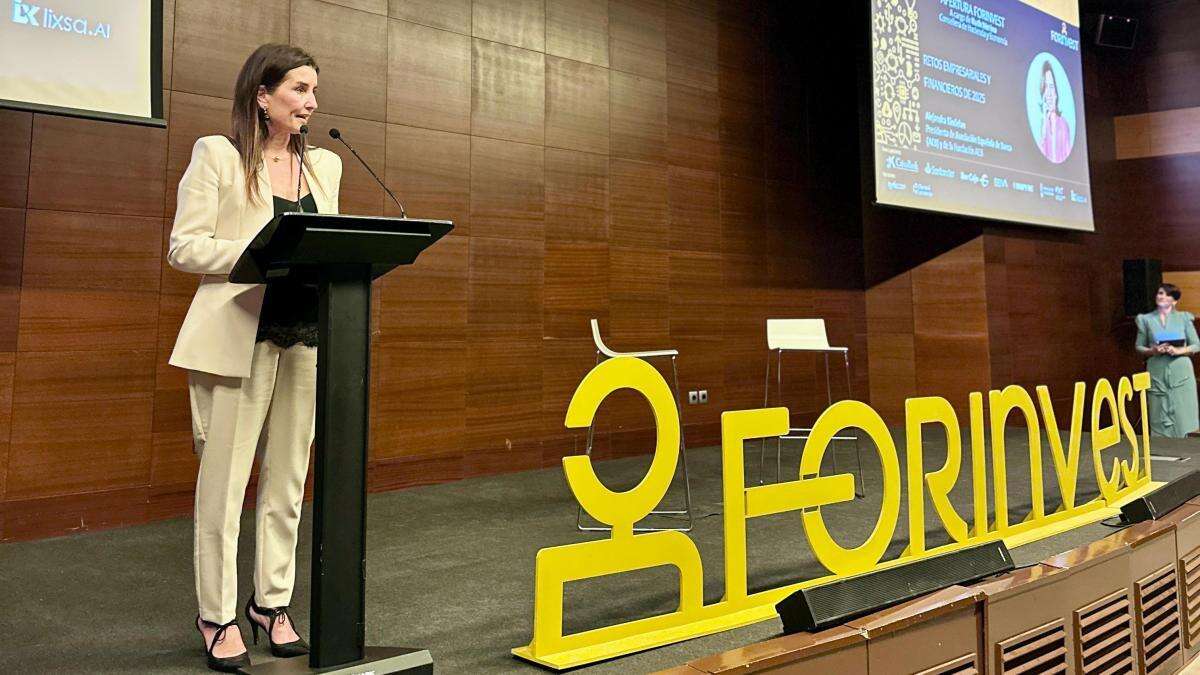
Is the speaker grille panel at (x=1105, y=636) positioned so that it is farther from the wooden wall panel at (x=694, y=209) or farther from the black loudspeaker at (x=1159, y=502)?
the wooden wall panel at (x=694, y=209)

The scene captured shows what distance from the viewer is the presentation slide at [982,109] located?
4805 mm

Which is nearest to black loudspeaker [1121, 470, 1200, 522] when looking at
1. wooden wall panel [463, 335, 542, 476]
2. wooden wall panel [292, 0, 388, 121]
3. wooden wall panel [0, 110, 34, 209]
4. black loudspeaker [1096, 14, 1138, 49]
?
wooden wall panel [463, 335, 542, 476]

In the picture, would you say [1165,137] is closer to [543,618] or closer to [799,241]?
[799,241]

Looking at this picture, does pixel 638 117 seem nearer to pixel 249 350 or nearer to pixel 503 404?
pixel 503 404

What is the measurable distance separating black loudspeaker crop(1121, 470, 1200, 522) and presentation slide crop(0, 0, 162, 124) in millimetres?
3643

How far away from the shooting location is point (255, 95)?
5.40ft

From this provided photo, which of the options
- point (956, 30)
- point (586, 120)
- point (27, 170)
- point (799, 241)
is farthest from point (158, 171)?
point (956, 30)

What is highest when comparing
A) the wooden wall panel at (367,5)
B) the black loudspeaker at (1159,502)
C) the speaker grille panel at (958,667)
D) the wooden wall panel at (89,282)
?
the wooden wall panel at (367,5)

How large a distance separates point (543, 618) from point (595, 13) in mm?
4057

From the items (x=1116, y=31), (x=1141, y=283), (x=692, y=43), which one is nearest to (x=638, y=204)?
(x=692, y=43)

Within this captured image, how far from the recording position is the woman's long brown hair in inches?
63.9

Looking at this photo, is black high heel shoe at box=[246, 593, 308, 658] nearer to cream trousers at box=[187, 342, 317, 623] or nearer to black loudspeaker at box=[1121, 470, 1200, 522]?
cream trousers at box=[187, 342, 317, 623]

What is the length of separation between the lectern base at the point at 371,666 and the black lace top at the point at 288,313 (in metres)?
0.65

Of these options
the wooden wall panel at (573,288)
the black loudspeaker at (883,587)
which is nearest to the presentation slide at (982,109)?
the wooden wall panel at (573,288)
